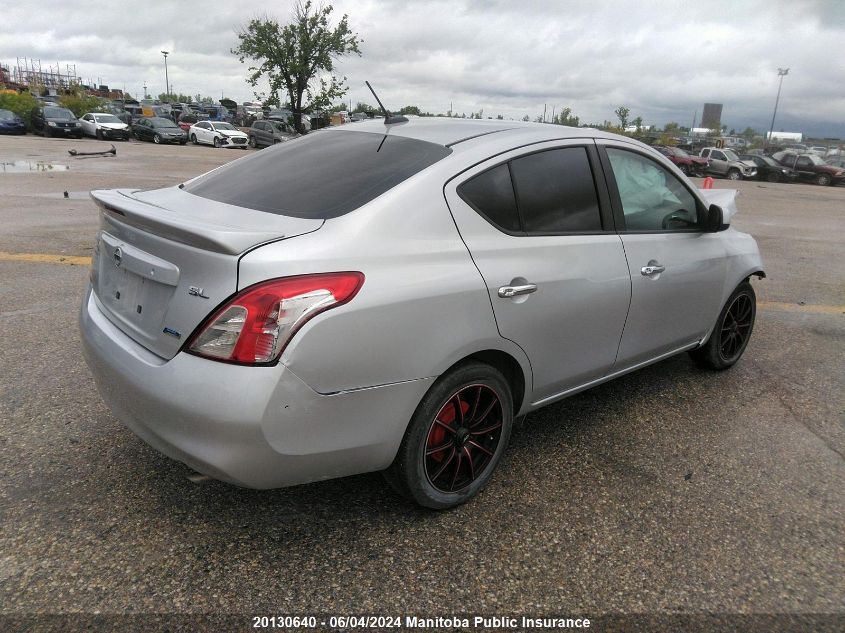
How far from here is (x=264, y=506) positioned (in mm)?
2771

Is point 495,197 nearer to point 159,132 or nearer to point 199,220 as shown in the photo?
point 199,220

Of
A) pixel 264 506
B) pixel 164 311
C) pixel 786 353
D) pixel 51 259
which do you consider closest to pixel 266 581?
pixel 264 506

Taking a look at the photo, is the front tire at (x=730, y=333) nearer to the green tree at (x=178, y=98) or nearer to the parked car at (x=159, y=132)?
the parked car at (x=159, y=132)

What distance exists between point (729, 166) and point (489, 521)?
3416cm

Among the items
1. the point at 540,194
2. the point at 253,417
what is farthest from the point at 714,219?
the point at 253,417

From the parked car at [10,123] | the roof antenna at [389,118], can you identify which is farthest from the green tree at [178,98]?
the roof antenna at [389,118]

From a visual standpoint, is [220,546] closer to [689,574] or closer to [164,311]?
[164,311]

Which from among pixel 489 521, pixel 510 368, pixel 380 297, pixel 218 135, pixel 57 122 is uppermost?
pixel 57 122

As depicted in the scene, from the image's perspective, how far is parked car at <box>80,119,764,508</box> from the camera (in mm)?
2178

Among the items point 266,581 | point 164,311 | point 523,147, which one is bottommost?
point 266,581

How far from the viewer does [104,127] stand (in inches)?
1350

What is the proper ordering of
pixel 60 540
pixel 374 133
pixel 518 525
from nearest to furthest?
pixel 60 540
pixel 518 525
pixel 374 133

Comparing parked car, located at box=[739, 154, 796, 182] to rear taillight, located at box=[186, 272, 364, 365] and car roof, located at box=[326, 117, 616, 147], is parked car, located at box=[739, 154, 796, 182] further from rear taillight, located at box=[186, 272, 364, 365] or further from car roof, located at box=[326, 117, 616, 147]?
rear taillight, located at box=[186, 272, 364, 365]

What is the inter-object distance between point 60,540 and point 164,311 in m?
0.99
